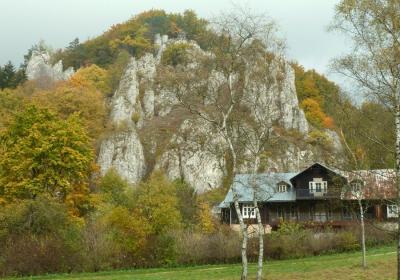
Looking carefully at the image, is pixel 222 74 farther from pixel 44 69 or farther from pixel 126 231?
pixel 44 69

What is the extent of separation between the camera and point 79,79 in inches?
3706

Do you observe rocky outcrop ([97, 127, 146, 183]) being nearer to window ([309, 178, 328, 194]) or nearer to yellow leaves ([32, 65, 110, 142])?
yellow leaves ([32, 65, 110, 142])

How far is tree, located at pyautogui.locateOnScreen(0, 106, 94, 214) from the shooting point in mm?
36500

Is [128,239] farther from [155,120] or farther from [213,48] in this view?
[155,120]

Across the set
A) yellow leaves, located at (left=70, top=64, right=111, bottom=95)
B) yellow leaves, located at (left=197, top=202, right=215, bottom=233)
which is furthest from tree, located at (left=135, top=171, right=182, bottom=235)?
yellow leaves, located at (left=70, top=64, right=111, bottom=95)

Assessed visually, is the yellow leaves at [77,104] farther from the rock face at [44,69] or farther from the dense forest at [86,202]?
the rock face at [44,69]

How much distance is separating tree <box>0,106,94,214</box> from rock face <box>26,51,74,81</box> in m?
66.6

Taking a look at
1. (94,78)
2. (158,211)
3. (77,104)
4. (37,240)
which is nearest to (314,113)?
(94,78)

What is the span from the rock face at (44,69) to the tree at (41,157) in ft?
218

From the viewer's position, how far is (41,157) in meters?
37.3

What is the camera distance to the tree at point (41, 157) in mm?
36500

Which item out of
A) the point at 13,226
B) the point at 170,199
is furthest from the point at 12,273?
the point at 170,199

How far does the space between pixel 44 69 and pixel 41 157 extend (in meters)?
79.1

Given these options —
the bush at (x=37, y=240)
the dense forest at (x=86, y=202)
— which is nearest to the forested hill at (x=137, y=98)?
the dense forest at (x=86, y=202)
